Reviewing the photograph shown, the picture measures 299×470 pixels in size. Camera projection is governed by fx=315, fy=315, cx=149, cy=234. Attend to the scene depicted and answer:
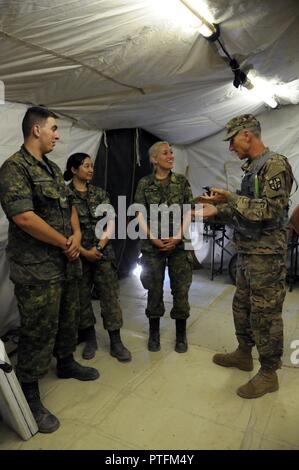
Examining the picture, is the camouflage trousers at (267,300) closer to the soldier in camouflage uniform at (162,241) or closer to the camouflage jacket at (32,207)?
the soldier in camouflage uniform at (162,241)

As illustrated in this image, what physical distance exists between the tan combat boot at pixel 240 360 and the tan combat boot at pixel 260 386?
0.23 metres

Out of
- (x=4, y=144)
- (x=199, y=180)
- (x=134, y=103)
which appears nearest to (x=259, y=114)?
(x=199, y=180)

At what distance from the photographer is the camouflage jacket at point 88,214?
232 cm

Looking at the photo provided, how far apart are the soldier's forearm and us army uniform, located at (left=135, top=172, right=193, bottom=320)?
0.88m

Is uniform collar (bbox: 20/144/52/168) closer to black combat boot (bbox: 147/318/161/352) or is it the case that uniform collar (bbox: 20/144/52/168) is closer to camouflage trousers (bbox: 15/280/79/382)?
camouflage trousers (bbox: 15/280/79/382)

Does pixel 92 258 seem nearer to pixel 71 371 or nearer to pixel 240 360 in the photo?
pixel 71 371

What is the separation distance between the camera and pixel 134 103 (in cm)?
282

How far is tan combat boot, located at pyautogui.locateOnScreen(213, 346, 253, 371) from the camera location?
223cm

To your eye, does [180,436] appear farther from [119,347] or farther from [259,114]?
[259,114]

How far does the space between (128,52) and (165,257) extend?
140cm

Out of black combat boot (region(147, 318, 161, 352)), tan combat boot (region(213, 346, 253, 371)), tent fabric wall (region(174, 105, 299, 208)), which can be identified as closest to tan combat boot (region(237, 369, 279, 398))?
tan combat boot (region(213, 346, 253, 371))

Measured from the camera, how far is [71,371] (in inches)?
84.2

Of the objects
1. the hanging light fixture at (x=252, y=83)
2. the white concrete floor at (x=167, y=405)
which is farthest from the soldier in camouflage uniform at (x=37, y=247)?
the hanging light fixture at (x=252, y=83)

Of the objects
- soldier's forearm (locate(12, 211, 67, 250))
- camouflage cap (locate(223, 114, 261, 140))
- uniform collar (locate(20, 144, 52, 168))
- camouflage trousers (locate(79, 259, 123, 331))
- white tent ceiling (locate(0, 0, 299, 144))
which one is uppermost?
white tent ceiling (locate(0, 0, 299, 144))
